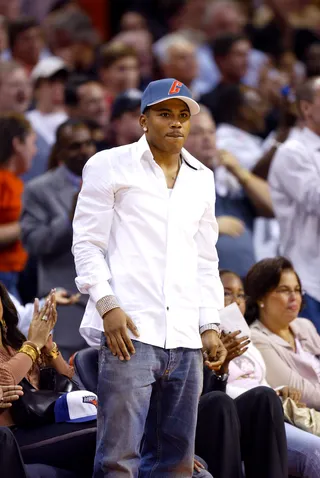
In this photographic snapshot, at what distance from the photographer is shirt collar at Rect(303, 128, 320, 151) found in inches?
236

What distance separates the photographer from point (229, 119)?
26.1 ft

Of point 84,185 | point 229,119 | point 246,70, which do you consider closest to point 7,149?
point 229,119

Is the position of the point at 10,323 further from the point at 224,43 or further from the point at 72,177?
the point at 224,43

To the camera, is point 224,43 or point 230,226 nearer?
point 230,226

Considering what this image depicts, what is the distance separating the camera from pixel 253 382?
493cm

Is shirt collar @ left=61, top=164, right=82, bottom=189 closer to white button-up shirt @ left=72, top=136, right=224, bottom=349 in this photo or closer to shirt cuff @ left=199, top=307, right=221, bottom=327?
white button-up shirt @ left=72, top=136, right=224, bottom=349

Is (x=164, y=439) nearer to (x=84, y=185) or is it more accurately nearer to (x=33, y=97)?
(x=84, y=185)

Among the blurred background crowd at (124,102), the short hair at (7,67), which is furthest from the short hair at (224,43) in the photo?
the short hair at (7,67)

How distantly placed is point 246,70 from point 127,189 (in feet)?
19.6

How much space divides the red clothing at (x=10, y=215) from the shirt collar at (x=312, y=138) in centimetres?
176

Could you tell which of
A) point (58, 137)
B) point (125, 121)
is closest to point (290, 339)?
point (58, 137)

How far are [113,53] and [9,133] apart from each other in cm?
223

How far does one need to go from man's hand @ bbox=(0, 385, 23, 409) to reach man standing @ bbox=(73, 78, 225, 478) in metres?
0.47

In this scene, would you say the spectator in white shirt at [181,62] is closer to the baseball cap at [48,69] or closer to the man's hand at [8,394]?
the baseball cap at [48,69]
